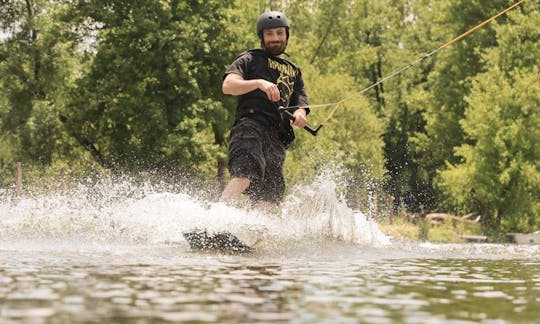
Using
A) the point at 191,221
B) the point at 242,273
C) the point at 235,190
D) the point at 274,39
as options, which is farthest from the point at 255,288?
the point at 274,39

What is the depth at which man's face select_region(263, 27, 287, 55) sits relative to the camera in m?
9.31

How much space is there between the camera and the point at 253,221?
8422 mm

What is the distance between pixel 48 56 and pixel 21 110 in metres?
2.26

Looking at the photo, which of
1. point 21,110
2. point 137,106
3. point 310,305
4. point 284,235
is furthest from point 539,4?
point 310,305

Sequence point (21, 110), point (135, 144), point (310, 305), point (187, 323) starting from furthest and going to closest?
point (21, 110), point (135, 144), point (310, 305), point (187, 323)

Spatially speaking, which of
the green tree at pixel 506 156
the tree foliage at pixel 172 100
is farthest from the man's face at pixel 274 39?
the green tree at pixel 506 156

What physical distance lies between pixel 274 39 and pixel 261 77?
0.42 m

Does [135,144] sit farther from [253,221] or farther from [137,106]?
[253,221]

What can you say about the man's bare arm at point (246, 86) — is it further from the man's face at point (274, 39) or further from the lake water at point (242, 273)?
the lake water at point (242, 273)

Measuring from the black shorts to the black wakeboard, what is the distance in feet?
3.45

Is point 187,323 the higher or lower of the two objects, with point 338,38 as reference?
lower

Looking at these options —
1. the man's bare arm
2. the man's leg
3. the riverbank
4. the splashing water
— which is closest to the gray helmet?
the man's bare arm

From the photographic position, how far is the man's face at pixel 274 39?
30.6 feet

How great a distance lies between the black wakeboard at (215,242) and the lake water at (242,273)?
5.8 inches
